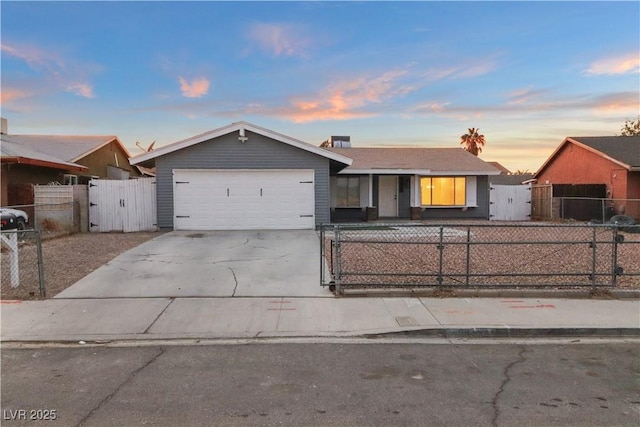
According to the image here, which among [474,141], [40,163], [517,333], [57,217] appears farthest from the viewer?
[474,141]

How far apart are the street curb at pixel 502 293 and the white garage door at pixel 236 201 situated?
900cm

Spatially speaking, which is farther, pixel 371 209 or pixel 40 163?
pixel 371 209

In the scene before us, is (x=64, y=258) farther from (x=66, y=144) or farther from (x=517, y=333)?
(x=66, y=144)

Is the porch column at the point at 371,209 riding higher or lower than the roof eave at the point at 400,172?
lower

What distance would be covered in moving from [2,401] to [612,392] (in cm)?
541

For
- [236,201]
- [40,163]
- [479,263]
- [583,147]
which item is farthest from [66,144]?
[583,147]

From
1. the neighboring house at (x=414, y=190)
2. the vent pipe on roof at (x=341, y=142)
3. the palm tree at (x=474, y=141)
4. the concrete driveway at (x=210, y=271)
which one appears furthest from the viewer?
the palm tree at (x=474, y=141)

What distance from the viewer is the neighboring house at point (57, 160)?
16594 millimetres

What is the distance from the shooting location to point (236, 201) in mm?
15672

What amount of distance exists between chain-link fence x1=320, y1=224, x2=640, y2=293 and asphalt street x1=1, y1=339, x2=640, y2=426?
2.03 m

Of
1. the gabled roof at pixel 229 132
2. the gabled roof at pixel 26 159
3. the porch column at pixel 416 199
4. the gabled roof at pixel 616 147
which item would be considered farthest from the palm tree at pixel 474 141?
the gabled roof at pixel 26 159

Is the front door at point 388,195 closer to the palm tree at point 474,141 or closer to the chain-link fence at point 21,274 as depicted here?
the chain-link fence at point 21,274

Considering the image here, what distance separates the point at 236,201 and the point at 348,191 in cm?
747

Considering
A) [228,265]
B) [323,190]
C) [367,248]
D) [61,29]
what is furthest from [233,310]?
[61,29]
